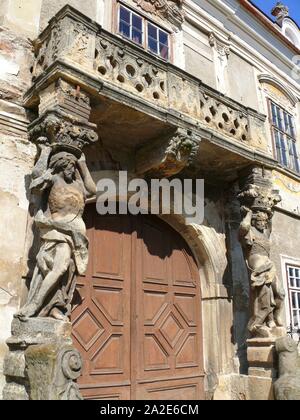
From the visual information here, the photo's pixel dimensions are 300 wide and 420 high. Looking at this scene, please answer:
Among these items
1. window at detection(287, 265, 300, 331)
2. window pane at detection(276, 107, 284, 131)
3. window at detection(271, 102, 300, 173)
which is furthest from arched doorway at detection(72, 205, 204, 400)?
window pane at detection(276, 107, 284, 131)

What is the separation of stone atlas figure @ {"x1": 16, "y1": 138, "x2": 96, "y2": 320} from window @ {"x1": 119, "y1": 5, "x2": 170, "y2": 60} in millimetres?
3451

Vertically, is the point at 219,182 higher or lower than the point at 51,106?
higher

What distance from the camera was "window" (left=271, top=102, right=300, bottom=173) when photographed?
9250mm

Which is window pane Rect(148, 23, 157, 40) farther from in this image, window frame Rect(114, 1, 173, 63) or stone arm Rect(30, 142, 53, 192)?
stone arm Rect(30, 142, 53, 192)

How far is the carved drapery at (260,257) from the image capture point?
576 centimetres

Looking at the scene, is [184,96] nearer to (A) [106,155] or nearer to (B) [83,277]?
(A) [106,155]

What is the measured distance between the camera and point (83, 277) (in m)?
5.31

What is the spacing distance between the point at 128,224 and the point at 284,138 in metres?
5.36

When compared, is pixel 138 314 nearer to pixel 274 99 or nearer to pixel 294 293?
pixel 294 293

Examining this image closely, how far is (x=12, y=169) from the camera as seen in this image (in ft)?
15.6

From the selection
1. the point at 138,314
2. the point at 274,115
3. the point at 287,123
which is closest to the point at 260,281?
the point at 138,314

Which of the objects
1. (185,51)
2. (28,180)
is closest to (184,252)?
(28,180)
